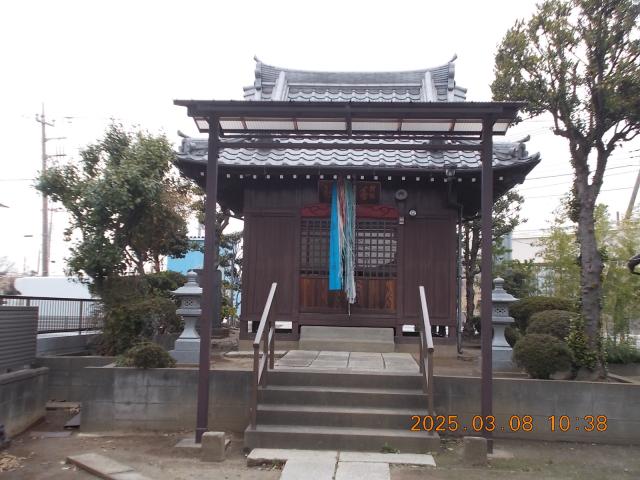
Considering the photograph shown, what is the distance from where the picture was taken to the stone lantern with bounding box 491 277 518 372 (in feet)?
28.9

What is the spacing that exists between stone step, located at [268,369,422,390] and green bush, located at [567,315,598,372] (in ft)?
7.97

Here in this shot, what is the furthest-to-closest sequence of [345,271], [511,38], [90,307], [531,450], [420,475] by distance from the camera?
1. [90,307]
2. [345,271]
3. [511,38]
4. [531,450]
5. [420,475]

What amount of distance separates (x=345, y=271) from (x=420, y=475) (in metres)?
5.04

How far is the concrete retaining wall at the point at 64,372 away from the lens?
8766 mm

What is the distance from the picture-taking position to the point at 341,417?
6359 millimetres

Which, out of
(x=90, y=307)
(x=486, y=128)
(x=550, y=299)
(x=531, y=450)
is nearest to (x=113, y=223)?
(x=90, y=307)

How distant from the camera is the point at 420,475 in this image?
5.35m

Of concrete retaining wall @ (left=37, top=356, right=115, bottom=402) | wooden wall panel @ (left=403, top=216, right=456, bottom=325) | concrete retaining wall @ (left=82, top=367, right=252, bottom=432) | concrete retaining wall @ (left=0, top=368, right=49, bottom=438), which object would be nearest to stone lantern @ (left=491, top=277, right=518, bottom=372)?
wooden wall panel @ (left=403, top=216, right=456, bottom=325)

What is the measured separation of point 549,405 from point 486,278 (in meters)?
2.01

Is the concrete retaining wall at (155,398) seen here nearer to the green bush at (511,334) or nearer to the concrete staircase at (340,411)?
the concrete staircase at (340,411)

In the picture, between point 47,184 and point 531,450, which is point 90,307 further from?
point 531,450

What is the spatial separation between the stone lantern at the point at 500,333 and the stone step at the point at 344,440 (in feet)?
10.6
